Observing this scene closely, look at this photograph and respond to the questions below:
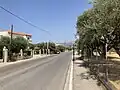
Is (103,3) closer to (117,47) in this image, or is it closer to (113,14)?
(113,14)

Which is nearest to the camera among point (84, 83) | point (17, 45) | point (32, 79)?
point (84, 83)

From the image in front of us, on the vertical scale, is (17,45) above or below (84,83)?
above

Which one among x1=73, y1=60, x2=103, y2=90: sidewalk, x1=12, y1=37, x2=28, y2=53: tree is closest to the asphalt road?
x1=73, y1=60, x2=103, y2=90: sidewalk

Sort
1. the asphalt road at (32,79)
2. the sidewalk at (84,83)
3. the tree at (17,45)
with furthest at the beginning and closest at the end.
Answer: the tree at (17,45) < the asphalt road at (32,79) < the sidewalk at (84,83)

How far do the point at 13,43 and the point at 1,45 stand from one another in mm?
4178

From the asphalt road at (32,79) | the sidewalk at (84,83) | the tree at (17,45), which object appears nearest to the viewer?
the sidewalk at (84,83)

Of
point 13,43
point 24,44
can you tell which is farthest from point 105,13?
point 24,44

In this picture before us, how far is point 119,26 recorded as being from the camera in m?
Result: 14.0

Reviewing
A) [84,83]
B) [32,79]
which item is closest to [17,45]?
[32,79]

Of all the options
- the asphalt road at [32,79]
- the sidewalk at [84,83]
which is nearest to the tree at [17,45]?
the asphalt road at [32,79]

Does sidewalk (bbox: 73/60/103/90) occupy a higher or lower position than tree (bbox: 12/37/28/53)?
lower

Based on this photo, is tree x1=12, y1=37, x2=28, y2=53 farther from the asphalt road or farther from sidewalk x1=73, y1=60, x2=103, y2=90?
sidewalk x1=73, y1=60, x2=103, y2=90

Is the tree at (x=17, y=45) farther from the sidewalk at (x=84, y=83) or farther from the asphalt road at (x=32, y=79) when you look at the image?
the sidewalk at (x=84, y=83)

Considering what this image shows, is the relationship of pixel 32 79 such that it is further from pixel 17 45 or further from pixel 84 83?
pixel 17 45
